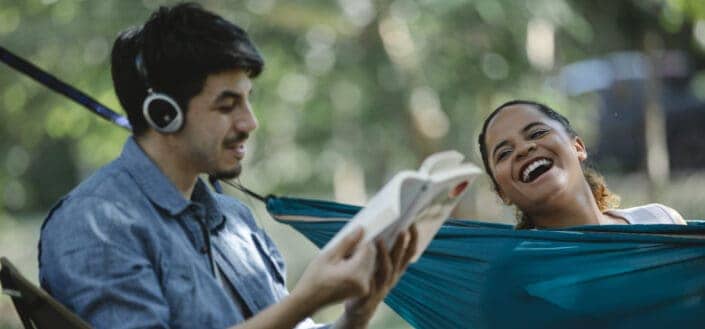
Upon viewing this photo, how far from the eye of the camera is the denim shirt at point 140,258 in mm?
1648

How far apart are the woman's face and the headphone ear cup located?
0.75 meters

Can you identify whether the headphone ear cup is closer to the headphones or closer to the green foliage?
the headphones

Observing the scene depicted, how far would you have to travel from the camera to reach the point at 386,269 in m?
1.51

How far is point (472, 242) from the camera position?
80.9 inches

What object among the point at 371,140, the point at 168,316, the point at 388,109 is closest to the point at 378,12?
the point at 388,109

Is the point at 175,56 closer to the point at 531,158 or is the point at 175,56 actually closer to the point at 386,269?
the point at 386,269

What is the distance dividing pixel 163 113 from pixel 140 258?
0.86 feet

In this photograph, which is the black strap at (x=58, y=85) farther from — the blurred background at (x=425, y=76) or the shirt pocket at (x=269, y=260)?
the blurred background at (x=425, y=76)

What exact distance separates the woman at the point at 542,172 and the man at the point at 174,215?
538 mm

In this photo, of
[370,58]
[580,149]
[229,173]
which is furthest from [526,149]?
[370,58]

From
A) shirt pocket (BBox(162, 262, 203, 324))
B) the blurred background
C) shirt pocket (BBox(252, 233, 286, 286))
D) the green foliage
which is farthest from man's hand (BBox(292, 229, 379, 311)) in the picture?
the green foliage

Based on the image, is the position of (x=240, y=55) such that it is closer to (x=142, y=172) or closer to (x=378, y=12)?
(x=142, y=172)

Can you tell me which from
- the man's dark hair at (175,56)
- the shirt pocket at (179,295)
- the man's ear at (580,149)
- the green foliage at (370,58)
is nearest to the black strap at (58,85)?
the man's dark hair at (175,56)

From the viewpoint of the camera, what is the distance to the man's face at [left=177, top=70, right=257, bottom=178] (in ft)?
5.98
